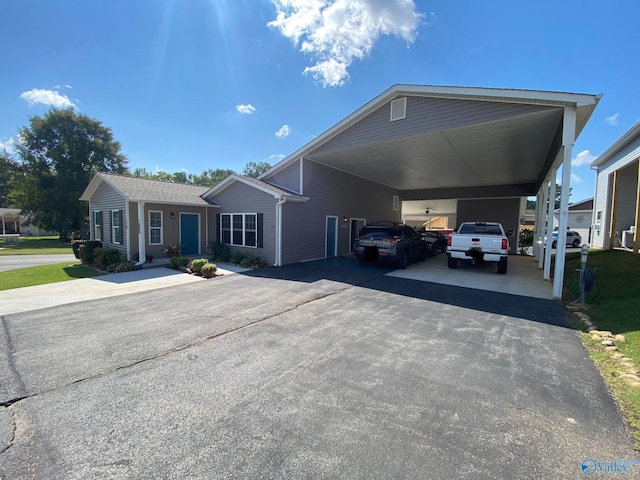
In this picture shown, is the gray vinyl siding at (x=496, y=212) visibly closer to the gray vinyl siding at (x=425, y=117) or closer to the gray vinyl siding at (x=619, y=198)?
the gray vinyl siding at (x=619, y=198)

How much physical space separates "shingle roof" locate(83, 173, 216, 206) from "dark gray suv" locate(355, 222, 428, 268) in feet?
25.5

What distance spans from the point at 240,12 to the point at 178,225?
29.5ft

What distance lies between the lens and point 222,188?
13.1 meters

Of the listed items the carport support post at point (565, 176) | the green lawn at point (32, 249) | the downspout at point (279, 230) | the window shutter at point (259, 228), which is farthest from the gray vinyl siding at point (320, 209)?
the green lawn at point (32, 249)

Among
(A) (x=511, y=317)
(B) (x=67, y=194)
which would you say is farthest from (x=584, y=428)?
(B) (x=67, y=194)

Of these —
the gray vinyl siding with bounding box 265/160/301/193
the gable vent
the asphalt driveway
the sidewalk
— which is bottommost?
the sidewalk

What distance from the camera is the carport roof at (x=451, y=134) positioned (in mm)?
7199

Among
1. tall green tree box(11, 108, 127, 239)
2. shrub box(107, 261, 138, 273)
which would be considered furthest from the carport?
tall green tree box(11, 108, 127, 239)

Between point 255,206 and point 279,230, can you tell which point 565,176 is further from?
point 255,206

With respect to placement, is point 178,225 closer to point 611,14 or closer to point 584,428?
point 584,428

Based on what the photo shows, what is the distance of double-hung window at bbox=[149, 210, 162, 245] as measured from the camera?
12141 millimetres

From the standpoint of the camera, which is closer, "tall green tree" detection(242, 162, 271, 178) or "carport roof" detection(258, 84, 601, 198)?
"carport roof" detection(258, 84, 601, 198)

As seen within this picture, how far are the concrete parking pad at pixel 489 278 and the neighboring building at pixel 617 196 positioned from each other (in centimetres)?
450

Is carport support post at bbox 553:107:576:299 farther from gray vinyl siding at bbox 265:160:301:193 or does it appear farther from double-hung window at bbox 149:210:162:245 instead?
double-hung window at bbox 149:210:162:245
